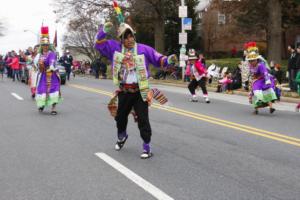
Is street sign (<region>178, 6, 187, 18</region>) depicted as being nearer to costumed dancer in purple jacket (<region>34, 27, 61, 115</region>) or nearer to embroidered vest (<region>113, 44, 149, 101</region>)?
costumed dancer in purple jacket (<region>34, 27, 61, 115</region>)

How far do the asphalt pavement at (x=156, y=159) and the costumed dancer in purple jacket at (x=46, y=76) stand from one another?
0.43 meters

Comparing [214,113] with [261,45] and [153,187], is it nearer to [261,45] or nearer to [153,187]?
[153,187]

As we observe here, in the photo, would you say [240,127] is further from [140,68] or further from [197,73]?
[197,73]

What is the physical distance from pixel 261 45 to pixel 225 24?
4245mm

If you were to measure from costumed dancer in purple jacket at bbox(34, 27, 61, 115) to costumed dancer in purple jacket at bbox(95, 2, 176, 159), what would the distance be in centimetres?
530

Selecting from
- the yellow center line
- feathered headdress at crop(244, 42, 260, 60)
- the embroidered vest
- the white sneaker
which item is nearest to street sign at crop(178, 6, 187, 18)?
the yellow center line

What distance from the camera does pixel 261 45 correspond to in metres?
50.7

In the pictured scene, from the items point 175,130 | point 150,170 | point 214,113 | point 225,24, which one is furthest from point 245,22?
point 150,170

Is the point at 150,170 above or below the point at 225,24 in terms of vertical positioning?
below

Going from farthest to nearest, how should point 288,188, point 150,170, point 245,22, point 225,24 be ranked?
point 225,24 → point 245,22 → point 150,170 → point 288,188

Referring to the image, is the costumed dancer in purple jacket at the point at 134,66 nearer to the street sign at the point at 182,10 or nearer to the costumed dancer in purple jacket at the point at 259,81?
the costumed dancer in purple jacket at the point at 259,81

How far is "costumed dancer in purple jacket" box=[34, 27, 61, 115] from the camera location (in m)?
12.4

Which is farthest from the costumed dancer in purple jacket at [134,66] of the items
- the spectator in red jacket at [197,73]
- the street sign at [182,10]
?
the street sign at [182,10]

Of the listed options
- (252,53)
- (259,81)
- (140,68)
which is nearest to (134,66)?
(140,68)
